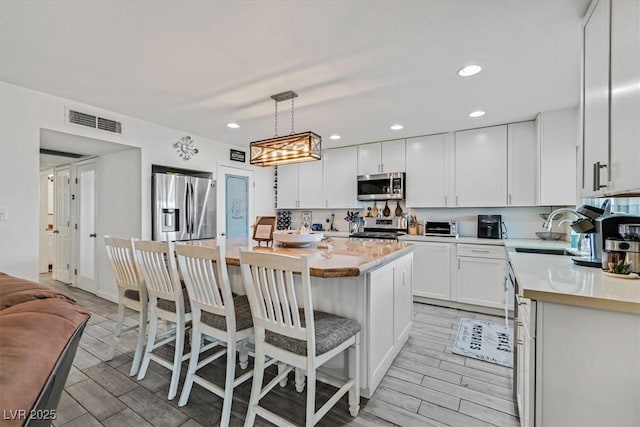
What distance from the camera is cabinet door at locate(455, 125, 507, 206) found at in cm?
379

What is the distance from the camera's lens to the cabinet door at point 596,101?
56.6 inches

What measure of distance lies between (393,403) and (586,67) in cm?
239

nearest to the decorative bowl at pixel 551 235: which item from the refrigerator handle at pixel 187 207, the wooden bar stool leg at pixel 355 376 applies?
the wooden bar stool leg at pixel 355 376

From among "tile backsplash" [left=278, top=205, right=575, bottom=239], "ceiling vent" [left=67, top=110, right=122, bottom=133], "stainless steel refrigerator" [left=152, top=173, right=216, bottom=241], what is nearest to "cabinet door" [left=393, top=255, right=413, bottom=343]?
"tile backsplash" [left=278, top=205, right=575, bottom=239]

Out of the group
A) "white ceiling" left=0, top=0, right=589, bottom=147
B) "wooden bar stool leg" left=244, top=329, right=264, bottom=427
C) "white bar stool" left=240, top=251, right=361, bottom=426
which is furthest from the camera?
"white ceiling" left=0, top=0, right=589, bottom=147

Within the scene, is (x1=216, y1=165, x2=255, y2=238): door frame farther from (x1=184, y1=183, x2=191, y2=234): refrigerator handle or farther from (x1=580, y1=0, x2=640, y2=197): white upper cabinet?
(x1=580, y1=0, x2=640, y2=197): white upper cabinet

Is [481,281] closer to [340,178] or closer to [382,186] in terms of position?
[382,186]

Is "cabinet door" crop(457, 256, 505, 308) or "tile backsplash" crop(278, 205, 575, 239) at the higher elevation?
"tile backsplash" crop(278, 205, 575, 239)

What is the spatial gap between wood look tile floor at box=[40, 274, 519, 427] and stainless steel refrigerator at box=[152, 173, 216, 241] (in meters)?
1.67

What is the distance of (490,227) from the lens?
3879mm

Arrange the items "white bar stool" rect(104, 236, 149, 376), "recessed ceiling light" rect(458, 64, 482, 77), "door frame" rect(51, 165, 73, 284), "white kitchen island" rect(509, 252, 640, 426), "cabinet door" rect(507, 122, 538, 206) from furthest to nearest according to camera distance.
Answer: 1. "door frame" rect(51, 165, 73, 284)
2. "cabinet door" rect(507, 122, 538, 206)
3. "recessed ceiling light" rect(458, 64, 482, 77)
4. "white bar stool" rect(104, 236, 149, 376)
5. "white kitchen island" rect(509, 252, 640, 426)

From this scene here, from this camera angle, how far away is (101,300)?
13.4 ft

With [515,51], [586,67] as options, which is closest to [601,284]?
[586,67]

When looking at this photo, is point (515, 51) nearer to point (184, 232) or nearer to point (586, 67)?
point (586, 67)
